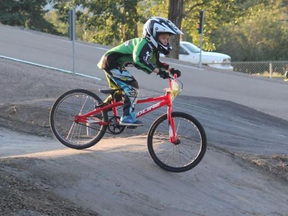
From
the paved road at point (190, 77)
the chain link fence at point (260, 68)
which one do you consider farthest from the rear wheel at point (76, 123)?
the chain link fence at point (260, 68)

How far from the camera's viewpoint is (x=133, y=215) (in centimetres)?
522

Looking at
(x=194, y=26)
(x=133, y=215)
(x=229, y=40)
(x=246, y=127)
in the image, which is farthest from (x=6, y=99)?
(x=229, y=40)

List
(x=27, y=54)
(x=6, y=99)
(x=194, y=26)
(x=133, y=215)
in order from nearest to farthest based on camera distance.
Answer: (x=133, y=215), (x=6, y=99), (x=27, y=54), (x=194, y=26)

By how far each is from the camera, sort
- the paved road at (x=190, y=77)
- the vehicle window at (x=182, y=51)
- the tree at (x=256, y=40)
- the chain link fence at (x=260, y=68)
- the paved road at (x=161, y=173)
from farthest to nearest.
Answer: the tree at (x=256, y=40)
the chain link fence at (x=260, y=68)
the vehicle window at (x=182, y=51)
the paved road at (x=190, y=77)
the paved road at (x=161, y=173)

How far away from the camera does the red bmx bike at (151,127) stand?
659 centimetres

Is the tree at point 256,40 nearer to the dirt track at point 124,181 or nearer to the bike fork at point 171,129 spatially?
the dirt track at point 124,181

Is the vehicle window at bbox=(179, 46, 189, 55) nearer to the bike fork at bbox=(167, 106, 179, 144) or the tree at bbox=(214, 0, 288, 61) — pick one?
the tree at bbox=(214, 0, 288, 61)

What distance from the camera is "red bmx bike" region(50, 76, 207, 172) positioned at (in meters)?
6.59

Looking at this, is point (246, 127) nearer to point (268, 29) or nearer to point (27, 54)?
point (27, 54)

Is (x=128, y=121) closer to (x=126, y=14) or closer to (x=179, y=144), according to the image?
(x=179, y=144)

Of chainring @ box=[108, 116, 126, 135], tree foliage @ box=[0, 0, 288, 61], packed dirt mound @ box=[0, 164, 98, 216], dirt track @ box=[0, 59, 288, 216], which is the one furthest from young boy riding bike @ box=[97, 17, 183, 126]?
tree foliage @ box=[0, 0, 288, 61]

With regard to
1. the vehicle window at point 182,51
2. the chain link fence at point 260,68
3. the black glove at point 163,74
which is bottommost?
the chain link fence at point 260,68

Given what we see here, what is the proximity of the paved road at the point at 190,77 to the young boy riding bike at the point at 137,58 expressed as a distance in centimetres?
876

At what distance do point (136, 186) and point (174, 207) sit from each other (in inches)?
19.4
